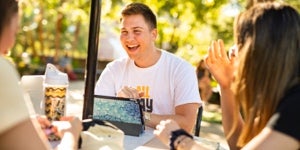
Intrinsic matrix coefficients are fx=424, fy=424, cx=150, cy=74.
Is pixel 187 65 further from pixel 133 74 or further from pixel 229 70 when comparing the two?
pixel 229 70

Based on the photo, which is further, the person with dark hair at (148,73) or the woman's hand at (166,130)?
the person with dark hair at (148,73)

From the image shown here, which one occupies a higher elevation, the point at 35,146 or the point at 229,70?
the point at 229,70

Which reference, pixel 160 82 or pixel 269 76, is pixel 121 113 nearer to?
pixel 160 82

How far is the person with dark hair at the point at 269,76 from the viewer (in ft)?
4.28

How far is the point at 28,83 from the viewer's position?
212 centimetres

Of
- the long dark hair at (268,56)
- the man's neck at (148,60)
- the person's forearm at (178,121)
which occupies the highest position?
the long dark hair at (268,56)

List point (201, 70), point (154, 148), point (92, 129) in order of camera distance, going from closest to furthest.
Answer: point (92, 129)
point (154, 148)
point (201, 70)

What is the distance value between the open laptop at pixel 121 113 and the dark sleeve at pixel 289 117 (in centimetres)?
80

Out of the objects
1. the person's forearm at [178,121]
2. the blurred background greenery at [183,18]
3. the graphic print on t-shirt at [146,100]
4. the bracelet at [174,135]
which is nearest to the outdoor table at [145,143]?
the person's forearm at [178,121]

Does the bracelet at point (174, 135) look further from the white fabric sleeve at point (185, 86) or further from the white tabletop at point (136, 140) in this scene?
the white fabric sleeve at point (185, 86)

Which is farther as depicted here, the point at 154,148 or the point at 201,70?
the point at 201,70

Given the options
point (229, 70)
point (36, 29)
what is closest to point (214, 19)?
point (229, 70)

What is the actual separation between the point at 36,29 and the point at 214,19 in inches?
336

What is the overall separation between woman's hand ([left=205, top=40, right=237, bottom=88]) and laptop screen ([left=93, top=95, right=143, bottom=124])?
39cm
